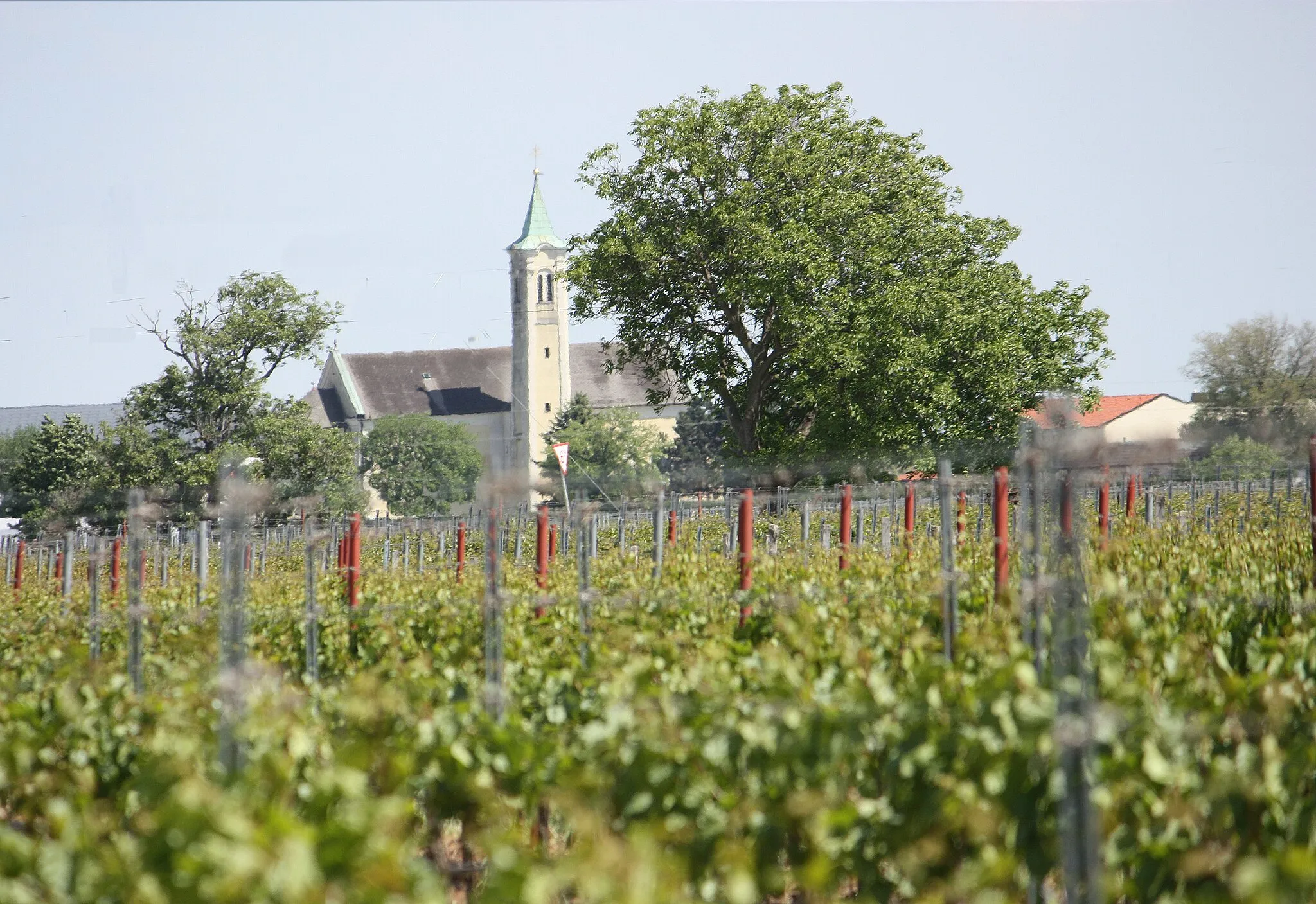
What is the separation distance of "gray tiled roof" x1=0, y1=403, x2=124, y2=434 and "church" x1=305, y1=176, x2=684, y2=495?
40.1ft

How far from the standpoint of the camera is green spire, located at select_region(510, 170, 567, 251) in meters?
80.8

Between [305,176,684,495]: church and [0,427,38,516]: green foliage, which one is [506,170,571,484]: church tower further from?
[0,427,38,516]: green foliage

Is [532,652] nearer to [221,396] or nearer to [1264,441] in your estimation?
[1264,441]

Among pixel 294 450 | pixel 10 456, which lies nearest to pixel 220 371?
pixel 294 450

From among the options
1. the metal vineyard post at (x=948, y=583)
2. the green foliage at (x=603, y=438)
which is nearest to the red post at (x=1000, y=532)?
the metal vineyard post at (x=948, y=583)

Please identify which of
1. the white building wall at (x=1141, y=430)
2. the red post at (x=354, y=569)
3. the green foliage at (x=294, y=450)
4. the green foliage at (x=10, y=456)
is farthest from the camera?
the green foliage at (x=10, y=456)

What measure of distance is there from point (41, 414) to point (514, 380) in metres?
29.0

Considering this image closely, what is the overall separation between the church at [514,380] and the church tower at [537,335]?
0.17 ft

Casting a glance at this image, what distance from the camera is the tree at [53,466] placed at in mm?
42719

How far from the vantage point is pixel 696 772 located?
13.9 feet

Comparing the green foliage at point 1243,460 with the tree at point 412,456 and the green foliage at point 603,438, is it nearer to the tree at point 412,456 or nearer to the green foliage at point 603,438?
the green foliage at point 603,438

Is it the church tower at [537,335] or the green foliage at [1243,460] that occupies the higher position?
the church tower at [537,335]

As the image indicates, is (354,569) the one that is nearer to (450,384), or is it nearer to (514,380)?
(514,380)

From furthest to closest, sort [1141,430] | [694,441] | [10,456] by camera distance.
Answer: [694,441] → [10,456] → [1141,430]
